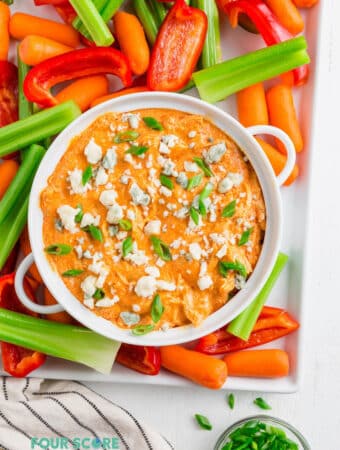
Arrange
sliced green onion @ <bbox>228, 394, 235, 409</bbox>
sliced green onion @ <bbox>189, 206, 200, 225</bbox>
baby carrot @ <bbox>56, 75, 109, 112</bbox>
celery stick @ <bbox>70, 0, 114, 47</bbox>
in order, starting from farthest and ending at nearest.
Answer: sliced green onion @ <bbox>228, 394, 235, 409</bbox>
baby carrot @ <bbox>56, 75, 109, 112</bbox>
celery stick @ <bbox>70, 0, 114, 47</bbox>
sliced green onion @ <bbox>189, 206, 200, 225</bbox>

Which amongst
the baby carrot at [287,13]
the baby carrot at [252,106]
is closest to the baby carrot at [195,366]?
the baby carrot at [252,106]

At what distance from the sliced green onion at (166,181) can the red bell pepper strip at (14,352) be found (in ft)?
2.18

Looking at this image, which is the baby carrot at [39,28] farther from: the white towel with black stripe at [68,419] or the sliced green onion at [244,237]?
the white towel with black stripe at [68,419]

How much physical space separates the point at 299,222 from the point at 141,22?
0.94 m

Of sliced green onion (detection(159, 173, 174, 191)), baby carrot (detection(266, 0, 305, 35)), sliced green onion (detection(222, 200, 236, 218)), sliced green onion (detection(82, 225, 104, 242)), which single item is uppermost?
baby carrot (detection(266, 0, 305, 35))

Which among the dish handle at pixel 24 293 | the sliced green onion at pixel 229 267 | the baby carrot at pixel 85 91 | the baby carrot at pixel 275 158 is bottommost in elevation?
the dish handle at pixel 24 293

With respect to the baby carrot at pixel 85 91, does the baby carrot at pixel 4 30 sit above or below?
above

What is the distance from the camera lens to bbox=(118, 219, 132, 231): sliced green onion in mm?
A: 2396

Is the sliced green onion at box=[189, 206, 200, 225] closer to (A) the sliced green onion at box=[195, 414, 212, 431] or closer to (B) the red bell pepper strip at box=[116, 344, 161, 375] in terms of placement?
(B) the red bell pepper strip at box=[116, 344, 161, 375]

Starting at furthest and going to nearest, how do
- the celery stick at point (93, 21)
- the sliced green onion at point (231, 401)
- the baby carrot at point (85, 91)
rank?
the sliced green onion at point (231, 401)
the baby carrot at point (85, 91)
the celery stick at point (93, 21)

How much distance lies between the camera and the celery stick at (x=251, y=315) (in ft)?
8.76

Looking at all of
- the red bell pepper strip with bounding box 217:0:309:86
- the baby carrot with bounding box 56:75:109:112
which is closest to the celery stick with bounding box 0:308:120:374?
the baby carrot with bounding box 56:75:109:112

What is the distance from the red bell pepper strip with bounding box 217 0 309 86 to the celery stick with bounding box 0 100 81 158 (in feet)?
2.18

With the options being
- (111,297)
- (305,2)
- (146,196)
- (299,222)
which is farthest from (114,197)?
(305,2)
